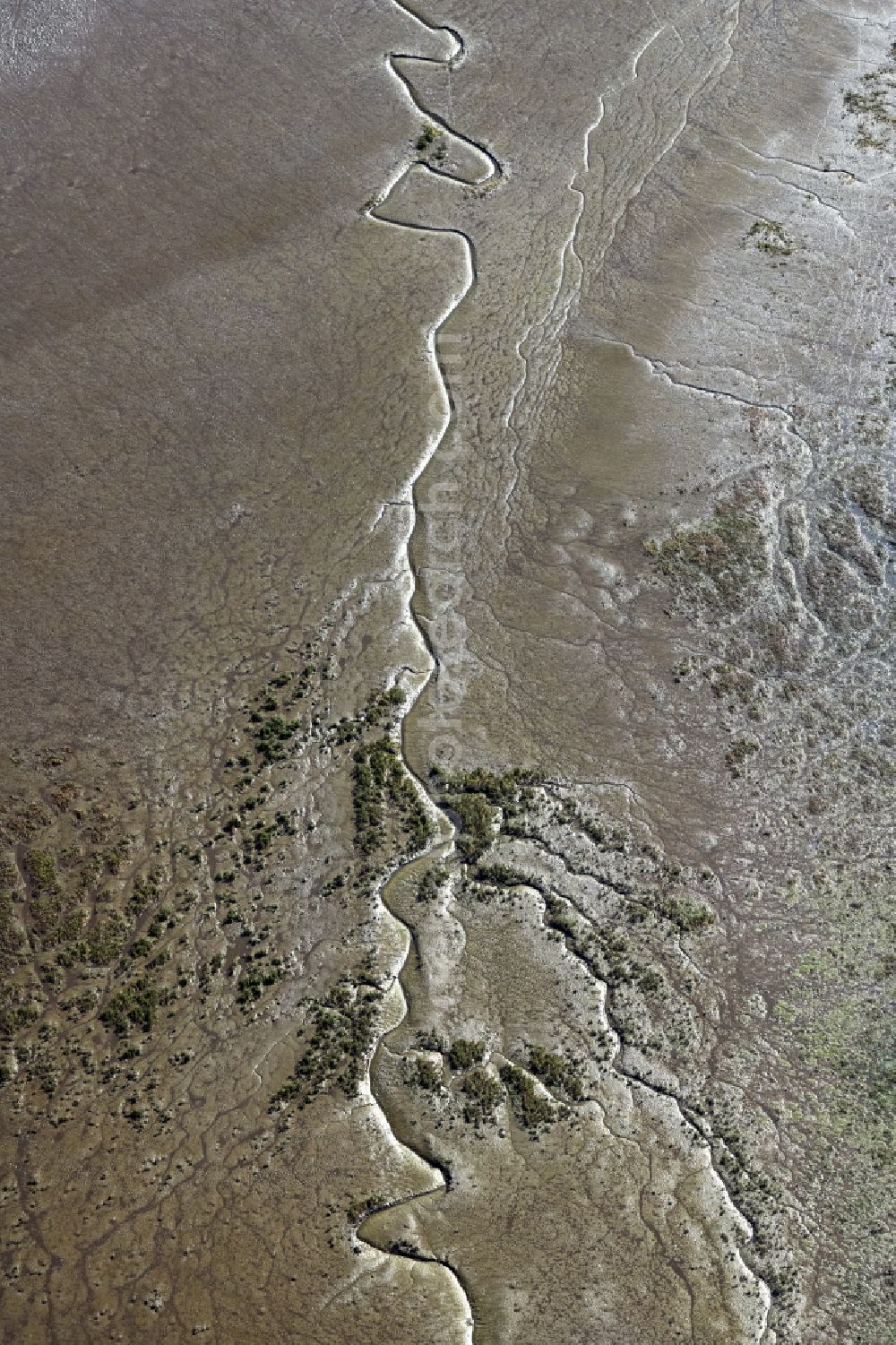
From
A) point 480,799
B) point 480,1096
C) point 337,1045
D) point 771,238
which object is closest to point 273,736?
point 480,799

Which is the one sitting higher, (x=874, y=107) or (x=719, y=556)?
(x=874, y=107)

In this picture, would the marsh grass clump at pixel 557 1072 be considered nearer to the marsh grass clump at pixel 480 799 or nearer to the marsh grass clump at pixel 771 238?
the marsh grass clump at pixel 480 799

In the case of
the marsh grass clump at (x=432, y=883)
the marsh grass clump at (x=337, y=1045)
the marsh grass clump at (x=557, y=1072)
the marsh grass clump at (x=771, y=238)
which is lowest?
the marsh grass clump at (x=337, y=1045)

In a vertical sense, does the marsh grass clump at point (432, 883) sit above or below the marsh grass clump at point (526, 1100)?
above

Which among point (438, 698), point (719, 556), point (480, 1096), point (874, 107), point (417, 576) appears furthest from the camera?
point (874, 107)

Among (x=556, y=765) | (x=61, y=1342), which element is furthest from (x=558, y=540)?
(x=61, y=1342)

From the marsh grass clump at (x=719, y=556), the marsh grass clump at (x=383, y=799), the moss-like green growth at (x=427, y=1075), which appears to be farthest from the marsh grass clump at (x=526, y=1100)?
the marsh grass clump at (x=719, y=556)

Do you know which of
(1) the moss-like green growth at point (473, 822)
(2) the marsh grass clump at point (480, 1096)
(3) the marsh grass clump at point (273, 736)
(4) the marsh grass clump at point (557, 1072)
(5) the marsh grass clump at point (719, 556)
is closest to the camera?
(2) the marsh grass clump at point (480, 1096)

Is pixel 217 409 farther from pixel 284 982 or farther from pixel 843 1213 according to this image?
pixel 843 1213

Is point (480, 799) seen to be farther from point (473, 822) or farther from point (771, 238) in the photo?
point (771, 238)
